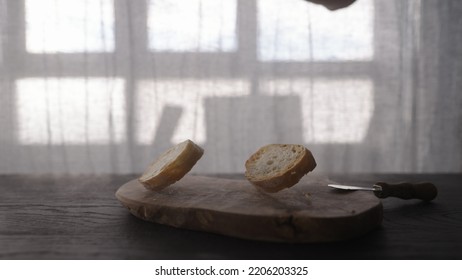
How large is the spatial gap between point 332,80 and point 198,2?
0.68 metres

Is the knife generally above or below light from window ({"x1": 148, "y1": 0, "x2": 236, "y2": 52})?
below

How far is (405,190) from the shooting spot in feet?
3.59

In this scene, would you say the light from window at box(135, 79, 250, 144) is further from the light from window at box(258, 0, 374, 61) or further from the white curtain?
the light from window at box(258, 0, 374, 61)

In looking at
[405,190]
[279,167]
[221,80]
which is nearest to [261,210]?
[279,167]

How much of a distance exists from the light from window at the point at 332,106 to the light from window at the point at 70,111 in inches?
26.8

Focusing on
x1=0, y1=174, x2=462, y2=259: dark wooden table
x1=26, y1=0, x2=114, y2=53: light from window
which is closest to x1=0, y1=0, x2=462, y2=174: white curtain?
x1=26, y1=0, x2=114, y2=53: light from window

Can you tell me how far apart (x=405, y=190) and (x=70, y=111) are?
5.29 feet

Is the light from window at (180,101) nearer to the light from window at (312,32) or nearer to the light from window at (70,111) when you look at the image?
the light from window at (70,111)

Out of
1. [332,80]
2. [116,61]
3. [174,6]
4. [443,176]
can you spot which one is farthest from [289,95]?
[443,176]

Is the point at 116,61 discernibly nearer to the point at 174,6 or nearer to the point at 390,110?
the point at 174,6

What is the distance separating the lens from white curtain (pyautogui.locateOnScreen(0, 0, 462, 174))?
2.20 metres

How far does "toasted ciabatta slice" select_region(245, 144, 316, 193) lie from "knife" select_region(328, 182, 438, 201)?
0.37 feet

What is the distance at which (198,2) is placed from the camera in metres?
2.19

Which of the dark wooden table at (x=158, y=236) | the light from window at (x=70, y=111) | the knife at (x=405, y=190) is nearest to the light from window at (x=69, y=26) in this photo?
the light from window at (x=70, y=111)
